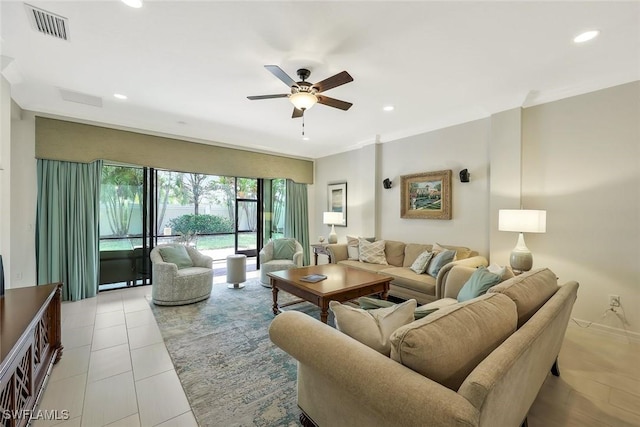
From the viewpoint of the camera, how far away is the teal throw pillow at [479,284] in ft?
6.92

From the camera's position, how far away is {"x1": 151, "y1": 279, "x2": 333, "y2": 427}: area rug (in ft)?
5.92

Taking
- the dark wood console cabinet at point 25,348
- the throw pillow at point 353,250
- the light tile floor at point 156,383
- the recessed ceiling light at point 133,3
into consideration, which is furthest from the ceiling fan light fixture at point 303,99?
the throw pillow at point 353,250

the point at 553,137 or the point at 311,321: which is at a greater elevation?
the point at 553,137

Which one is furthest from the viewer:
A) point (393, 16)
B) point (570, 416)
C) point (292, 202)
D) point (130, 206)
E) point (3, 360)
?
point (292, 202)

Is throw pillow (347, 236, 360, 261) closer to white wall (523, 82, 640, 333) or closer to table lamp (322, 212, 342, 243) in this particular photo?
table lamp (322, 212, 342, 243)

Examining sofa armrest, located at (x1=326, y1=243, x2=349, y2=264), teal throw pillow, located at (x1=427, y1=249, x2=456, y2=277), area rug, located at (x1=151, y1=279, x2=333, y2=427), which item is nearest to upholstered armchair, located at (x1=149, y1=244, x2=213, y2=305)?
area rug, located at (x1=151, y1=279, x2=333, y2=427)

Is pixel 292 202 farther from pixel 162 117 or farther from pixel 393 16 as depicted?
pixel 393 16

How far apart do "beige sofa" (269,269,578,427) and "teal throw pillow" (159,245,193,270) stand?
3.23 metres

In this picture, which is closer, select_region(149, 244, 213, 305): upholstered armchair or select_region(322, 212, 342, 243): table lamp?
select_region(149, 244, 213, 305): upholstered armchair

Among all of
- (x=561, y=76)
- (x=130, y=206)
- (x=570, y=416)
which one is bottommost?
(x=570, y=416)

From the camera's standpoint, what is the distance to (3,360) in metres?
1.21

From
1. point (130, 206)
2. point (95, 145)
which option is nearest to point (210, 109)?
point (95, 145)

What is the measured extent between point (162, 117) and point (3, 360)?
3.67 metres

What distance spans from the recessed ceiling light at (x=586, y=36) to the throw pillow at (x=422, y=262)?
8.65 feet
